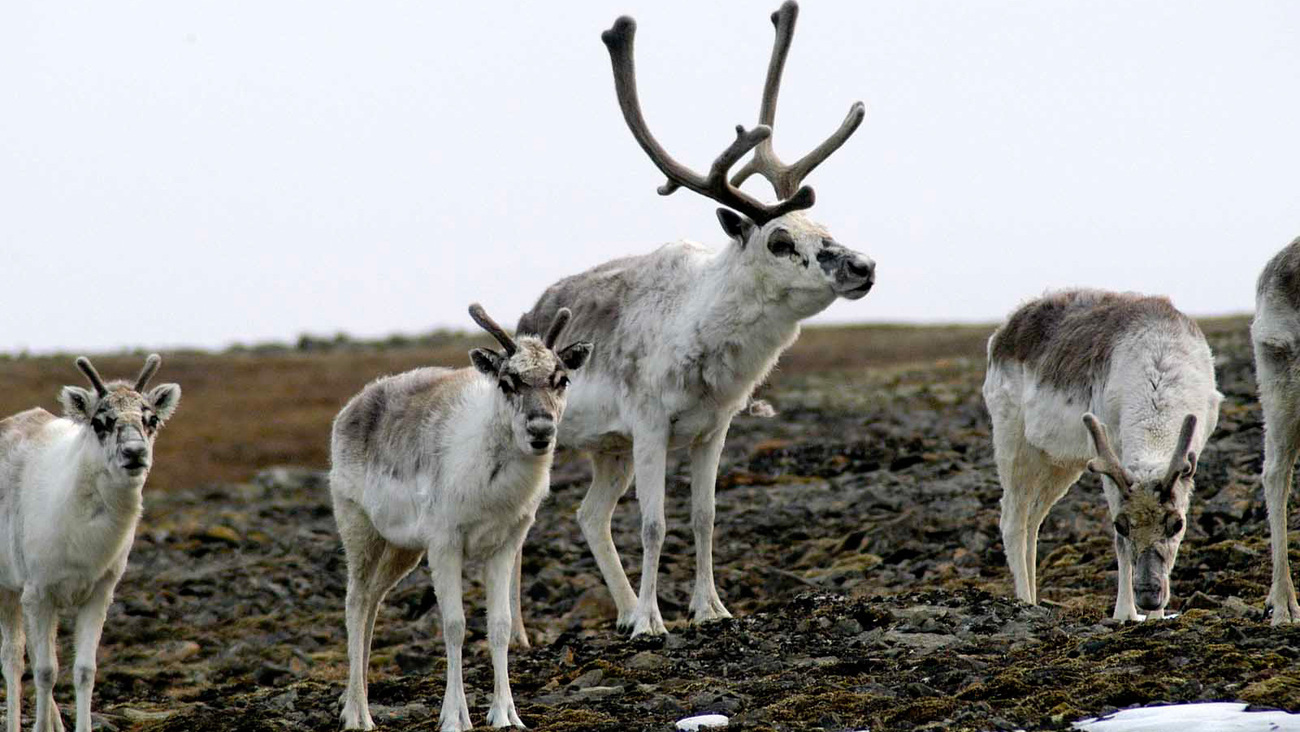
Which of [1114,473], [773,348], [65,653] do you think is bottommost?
[65,653]

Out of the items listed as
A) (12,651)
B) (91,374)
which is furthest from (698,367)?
(12,651)

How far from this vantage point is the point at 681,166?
14367 millimetres

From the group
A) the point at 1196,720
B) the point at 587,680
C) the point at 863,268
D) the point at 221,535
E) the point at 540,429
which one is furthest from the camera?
the point at 221,535

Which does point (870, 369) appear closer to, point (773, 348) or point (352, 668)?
point (773, 348)

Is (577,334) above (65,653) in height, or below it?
above

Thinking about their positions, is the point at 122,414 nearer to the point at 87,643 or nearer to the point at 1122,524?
the point at 87,643

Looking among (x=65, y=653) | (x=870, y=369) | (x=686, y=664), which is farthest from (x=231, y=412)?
(x=686, y=664)

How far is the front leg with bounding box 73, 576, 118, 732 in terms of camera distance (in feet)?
39.1

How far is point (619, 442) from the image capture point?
47.3 feet

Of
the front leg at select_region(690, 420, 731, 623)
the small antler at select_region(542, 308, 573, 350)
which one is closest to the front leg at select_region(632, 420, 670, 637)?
the front leg at select_region(690, 420, 731, 623)

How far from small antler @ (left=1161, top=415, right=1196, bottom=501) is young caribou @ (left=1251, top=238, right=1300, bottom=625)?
1034 mm

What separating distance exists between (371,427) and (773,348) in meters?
3.41

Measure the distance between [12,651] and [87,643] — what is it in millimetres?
1144

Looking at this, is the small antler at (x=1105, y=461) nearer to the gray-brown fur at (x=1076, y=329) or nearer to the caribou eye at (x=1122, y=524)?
the caribou eye at (x=1122, y=524)
